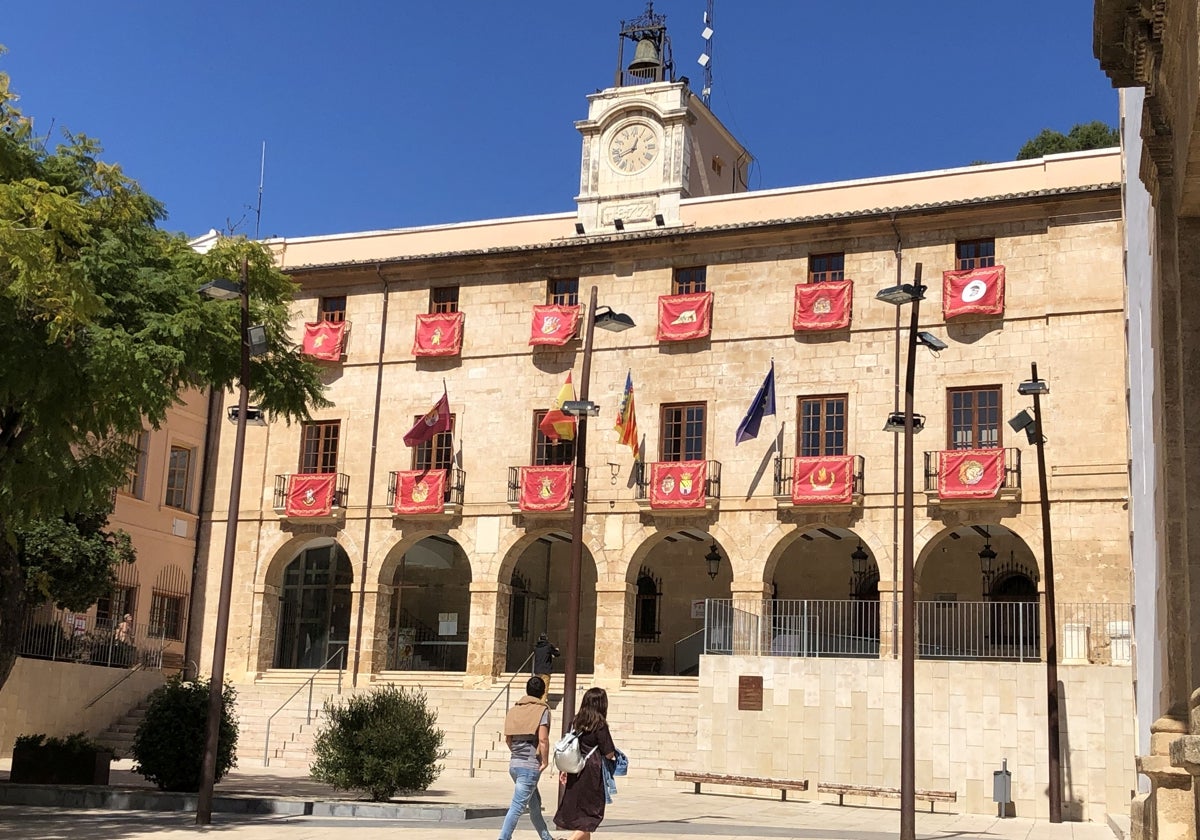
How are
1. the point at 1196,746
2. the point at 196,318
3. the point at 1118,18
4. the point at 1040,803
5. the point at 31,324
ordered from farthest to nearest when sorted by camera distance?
the point at 1040,803
the point at 196,318
the point at 31,324
the point at 1118,18
the point at 1196,746

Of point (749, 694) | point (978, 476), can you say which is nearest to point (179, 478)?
point (749, 694)

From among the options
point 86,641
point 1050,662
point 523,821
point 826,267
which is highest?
point 826,267

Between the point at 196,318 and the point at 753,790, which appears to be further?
the point at 753,790

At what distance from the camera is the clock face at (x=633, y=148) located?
3691 cm

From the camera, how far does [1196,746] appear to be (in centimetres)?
715

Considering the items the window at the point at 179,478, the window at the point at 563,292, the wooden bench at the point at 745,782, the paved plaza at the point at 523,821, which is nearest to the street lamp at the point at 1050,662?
the paved plaza at the point at 523,821

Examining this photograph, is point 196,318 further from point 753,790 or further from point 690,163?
point 690,163

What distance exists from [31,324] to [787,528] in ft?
63.4

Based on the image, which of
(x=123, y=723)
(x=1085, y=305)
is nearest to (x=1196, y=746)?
(x=1085, y=305)

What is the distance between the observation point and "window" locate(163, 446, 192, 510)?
37.1 meters

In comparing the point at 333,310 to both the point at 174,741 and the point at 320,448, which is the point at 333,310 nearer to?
the point at 320,448

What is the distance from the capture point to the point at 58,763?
68.1ft

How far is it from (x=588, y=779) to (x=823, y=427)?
21446mm

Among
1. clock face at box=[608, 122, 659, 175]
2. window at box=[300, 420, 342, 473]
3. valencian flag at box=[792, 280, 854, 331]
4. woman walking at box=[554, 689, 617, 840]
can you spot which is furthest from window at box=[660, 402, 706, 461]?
woman walking at box=[554, 689, 617, 840]
